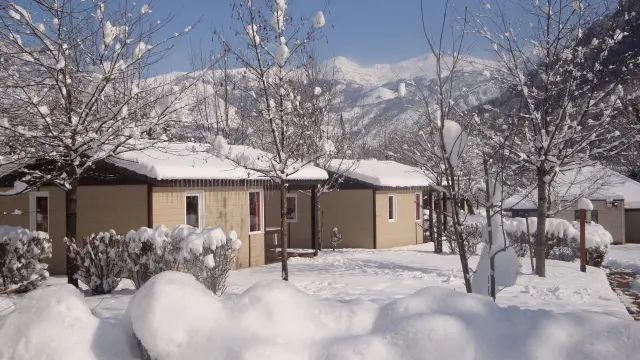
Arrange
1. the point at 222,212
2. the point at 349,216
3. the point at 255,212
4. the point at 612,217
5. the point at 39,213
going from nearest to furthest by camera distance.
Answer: the point at 39,213 → the point at 222,212 → the point at 255,212 → the point at 349,216 → the point at 612,217


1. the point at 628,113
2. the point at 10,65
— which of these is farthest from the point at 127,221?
the point at 628,113

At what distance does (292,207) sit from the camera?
2019 cm

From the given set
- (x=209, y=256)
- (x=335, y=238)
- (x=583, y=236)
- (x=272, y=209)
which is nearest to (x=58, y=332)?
(x=209, y=256)

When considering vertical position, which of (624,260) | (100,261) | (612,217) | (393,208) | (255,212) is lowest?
(624,260)

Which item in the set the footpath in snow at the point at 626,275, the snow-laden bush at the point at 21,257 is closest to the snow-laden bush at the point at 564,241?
the footpath in snow at the point at 626,275

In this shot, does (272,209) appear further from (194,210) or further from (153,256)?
(153,256)

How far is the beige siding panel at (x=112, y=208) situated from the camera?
12.0 m

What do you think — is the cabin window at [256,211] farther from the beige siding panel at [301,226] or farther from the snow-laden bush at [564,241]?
the snow-laden bush at [564,241]

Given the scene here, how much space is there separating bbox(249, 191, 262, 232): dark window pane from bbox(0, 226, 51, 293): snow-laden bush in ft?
18.9

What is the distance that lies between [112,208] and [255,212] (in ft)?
13.1

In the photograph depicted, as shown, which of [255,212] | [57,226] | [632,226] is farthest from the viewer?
[632,226]

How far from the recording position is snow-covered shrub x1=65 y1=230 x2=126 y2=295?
9508mm

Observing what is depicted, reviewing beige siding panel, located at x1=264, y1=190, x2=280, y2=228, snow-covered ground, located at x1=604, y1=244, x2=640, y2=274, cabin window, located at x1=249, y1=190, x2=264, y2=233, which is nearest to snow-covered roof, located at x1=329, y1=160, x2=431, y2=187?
beige siding panel, located at x1=264, y1=190, x2=280, y2=228

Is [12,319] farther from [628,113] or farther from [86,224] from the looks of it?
[628,113]
